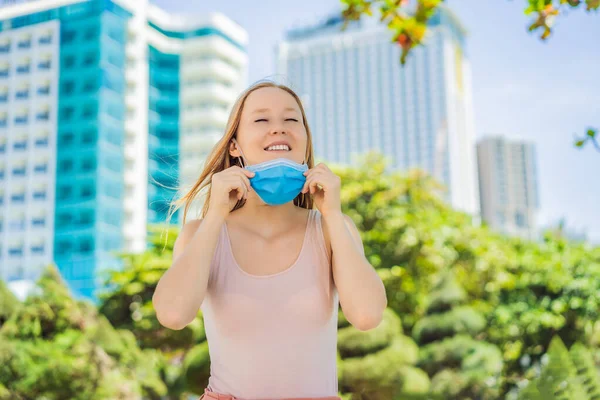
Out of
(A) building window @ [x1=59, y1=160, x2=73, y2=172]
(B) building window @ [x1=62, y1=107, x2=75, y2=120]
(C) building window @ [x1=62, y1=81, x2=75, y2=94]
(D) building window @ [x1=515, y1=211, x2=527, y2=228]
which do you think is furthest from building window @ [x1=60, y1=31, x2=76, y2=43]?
(D) building window @ [x1=515, y1=211, x2=527, y2=228]

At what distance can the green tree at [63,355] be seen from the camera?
7.66m

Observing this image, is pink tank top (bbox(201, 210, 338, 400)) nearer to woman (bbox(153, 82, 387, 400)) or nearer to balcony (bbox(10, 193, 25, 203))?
woman (bbox(153, 82, 387, 400))

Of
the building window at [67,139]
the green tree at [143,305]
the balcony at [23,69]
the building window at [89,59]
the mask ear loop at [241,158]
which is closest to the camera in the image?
the mask ear loop at [241,158]

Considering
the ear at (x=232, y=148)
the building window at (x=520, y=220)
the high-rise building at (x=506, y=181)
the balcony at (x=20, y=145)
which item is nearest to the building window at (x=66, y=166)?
the balcony at (x=20, y=145)

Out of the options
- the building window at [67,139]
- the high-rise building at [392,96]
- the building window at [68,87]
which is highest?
the high-rise building at [392,96]

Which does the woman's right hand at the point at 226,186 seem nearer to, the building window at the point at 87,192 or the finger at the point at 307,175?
the finger at the point at 307,175

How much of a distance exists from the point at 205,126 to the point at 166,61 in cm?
543

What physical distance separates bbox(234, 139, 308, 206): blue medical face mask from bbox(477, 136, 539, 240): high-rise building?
10734cm

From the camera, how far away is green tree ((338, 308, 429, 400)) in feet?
32.3

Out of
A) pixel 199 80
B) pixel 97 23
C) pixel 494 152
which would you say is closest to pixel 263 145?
pixel 97 23

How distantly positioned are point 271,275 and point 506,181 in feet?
365

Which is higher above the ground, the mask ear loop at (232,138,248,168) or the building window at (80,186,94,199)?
the building window at (80,186,94,199)

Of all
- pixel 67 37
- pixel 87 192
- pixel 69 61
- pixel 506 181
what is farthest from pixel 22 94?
pixel 506 181

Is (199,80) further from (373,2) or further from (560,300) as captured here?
(373,2)
